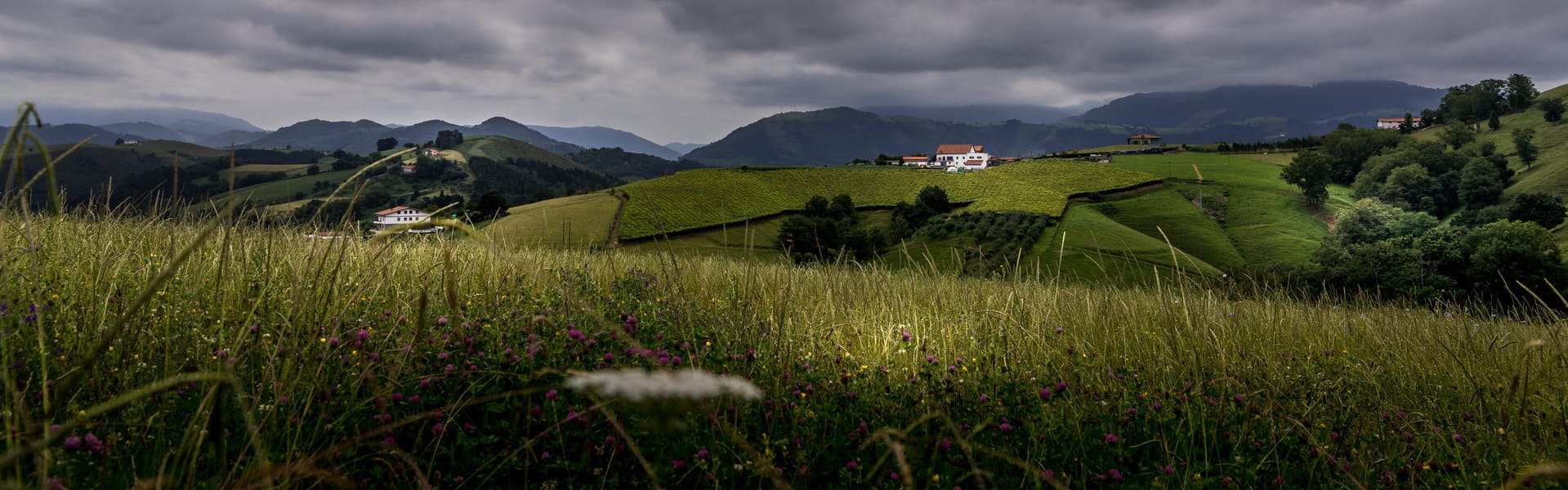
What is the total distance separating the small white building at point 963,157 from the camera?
16325 cm

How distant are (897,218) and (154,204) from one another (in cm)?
9608

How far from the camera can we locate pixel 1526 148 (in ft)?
360

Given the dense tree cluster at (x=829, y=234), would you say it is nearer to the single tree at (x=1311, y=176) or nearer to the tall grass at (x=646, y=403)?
the tall grass at (x=646, y=403)

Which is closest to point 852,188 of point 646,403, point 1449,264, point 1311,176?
point 1311,176

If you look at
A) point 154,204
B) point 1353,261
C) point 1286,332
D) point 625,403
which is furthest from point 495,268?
point 1353,261

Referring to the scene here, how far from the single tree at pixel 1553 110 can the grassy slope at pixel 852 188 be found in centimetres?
8638

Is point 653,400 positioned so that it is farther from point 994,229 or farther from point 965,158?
Result: point 965,158

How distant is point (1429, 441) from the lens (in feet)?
13.0

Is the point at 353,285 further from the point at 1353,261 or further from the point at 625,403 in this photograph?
the point at 1353,261

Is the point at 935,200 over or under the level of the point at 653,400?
under

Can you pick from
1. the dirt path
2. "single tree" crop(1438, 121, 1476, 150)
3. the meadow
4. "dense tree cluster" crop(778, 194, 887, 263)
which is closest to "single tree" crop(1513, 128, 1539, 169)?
"single tree" crop(1438, 121, 1476, 150)

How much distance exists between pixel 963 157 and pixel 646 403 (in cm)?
17337

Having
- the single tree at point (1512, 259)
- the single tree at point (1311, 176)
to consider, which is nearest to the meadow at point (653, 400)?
the single tree at point (1512, 259)

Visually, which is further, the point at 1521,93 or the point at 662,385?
the point at 1521,93
